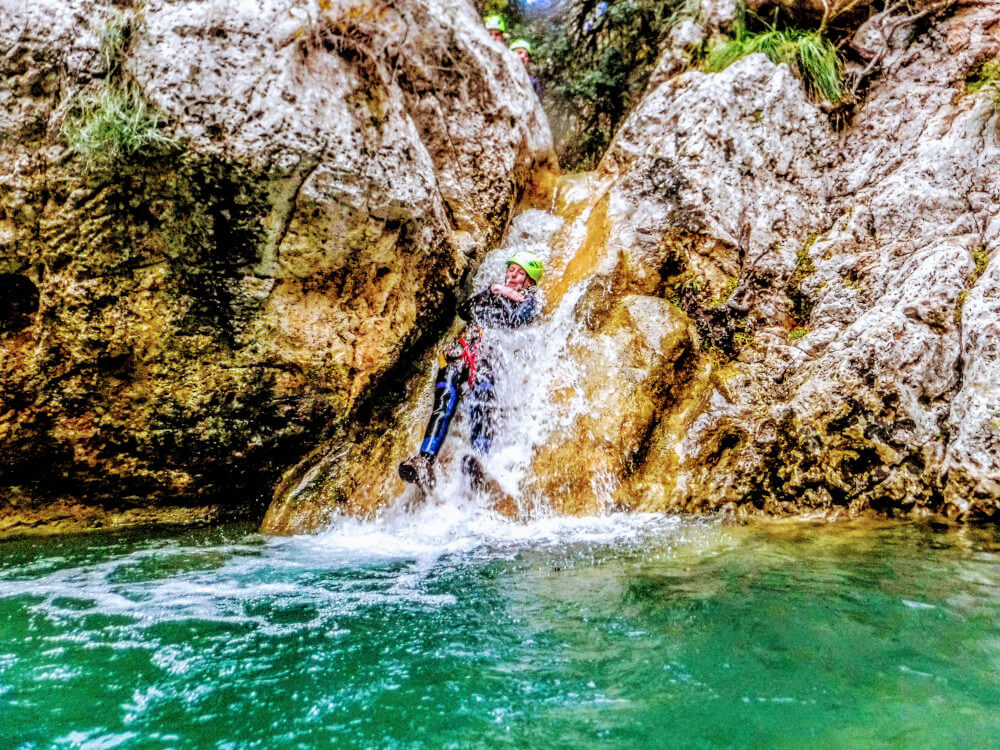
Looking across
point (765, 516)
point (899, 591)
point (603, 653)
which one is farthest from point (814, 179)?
point (603, 653)

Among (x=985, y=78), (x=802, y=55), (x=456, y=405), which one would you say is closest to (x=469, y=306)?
(x=456, y=405)

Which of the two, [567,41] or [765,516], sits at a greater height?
[567,41]

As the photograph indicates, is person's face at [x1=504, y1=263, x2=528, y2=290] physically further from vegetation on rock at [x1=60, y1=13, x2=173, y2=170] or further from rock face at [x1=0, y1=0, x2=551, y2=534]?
vegetation on rock at [x1=60, y1=13, x2=173, y2=170]

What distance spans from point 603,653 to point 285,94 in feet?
15.3

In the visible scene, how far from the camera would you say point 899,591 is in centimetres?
278

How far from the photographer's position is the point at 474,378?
211 inches

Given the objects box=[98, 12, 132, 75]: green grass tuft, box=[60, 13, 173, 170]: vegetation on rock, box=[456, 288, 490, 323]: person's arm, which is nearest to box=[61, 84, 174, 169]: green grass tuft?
box=[60, 13, 173, 170]: vegetation on rock

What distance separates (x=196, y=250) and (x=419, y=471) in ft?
8.38

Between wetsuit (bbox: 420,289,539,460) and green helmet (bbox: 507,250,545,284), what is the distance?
1.39ft

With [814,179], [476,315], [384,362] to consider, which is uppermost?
[814,179]

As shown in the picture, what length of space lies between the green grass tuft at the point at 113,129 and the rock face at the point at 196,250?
4 cm

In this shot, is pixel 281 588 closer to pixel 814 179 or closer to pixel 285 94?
pixel 285 94

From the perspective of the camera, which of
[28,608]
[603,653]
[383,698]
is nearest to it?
[383,698]

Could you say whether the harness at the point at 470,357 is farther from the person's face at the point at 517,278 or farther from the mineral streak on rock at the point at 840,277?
the mineral streak on rock at the point at 840,277
